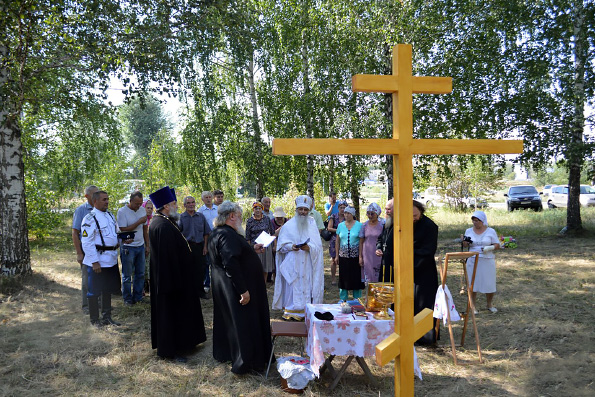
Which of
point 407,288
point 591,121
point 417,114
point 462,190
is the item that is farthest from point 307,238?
point 462,190

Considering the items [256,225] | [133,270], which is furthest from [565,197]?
[133,270]

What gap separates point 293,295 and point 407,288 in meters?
4.01

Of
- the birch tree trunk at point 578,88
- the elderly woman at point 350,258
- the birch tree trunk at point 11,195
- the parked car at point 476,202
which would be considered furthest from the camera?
the parked car at point 476,202

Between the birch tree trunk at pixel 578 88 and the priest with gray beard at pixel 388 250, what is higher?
the birch tree trunk at pixel 578 88

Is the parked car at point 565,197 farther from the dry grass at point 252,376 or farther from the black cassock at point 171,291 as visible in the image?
the black cassock at point 171,291

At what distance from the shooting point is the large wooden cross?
107 inches

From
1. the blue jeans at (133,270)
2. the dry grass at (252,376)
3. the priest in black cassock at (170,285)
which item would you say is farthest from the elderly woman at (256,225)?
the priest in black cassock at (170,285)

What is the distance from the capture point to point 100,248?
6.22 m

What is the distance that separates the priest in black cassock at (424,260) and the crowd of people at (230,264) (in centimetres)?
1

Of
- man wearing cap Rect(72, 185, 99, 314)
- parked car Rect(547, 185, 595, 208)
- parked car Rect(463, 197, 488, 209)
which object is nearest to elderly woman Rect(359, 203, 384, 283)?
man wearing cap Rect(72, 185, 99, 314)

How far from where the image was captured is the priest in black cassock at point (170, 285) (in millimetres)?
5242

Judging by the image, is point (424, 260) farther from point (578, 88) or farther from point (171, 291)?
point (578, 88)

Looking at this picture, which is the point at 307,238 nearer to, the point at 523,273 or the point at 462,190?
the point at 523,273

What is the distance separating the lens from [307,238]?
669 cm
